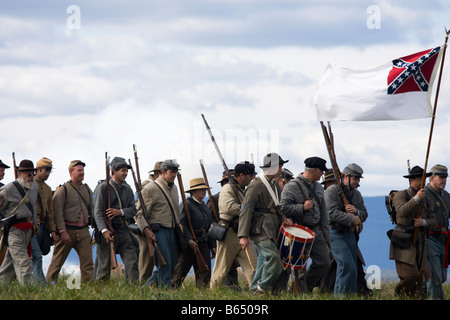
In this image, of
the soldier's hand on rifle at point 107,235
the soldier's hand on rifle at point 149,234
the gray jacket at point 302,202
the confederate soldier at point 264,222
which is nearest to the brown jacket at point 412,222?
the gray jacket at point 302,202

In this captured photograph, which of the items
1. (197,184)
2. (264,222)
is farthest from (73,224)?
(264,222)

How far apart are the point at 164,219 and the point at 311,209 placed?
2861mm

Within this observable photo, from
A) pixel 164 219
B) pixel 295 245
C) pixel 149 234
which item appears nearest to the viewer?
pixel 295 245

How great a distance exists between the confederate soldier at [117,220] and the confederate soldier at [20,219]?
123cm

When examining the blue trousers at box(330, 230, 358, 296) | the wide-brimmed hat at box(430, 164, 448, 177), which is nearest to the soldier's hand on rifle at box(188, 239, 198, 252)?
the blue trousers at box(330, 230, 358, 296)

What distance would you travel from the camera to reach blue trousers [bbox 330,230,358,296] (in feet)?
43.9

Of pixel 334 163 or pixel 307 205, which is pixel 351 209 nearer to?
pixel 334 163

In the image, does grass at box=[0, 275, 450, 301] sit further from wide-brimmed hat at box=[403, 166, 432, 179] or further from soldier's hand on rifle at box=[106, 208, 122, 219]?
wide-brimmed hat at box=[403, 166, 432, 179]

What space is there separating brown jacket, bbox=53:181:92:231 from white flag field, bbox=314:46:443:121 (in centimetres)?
466

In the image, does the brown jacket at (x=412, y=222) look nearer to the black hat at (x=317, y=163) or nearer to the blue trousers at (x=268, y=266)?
the black hat at (x=317, y=163)

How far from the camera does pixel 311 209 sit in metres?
12.9

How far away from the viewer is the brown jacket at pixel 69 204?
47.6ft
